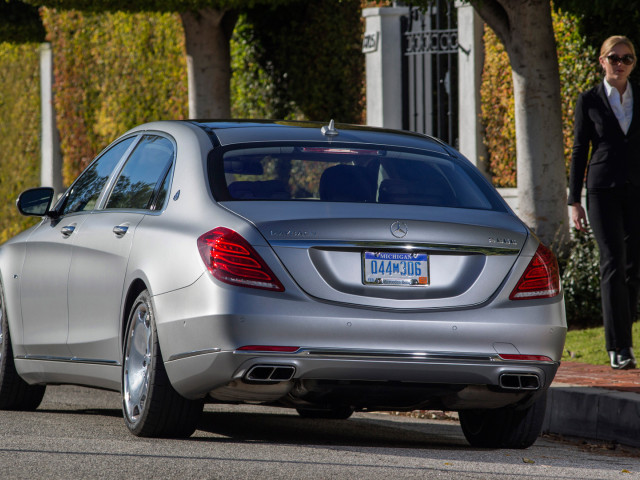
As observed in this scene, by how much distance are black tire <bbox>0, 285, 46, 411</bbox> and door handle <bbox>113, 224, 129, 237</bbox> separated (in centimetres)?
152

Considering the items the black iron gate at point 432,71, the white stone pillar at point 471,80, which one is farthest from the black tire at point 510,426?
the black iron gate at point 432,71

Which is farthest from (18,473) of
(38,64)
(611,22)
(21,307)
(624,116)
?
(38,64)

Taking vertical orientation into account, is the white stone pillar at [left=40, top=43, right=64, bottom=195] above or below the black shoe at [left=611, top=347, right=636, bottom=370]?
above

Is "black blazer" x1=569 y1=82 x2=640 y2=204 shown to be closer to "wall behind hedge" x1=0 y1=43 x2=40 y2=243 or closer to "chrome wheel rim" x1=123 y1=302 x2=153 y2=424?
"chrome wheel rim" x1=123 y1=302 x2=153 y2=424

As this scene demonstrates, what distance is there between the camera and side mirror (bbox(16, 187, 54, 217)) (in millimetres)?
7684

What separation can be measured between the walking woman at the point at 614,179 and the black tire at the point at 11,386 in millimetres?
3679

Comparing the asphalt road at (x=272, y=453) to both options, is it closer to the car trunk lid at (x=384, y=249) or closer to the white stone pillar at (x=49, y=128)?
the car trunk lid at (x=384, y=249)

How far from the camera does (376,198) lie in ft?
20.4

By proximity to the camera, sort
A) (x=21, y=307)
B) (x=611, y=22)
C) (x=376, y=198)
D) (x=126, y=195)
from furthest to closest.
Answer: (x=611, y=22), (x=21, y=307), (x=126, y=195), (x=376, y=198)

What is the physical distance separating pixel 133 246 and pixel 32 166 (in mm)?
20897

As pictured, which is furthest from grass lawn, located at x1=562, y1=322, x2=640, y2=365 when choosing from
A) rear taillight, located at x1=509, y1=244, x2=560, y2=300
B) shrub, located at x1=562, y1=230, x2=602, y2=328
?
rear taillight, located at x1=509, y1=244, x2=560, y2=300

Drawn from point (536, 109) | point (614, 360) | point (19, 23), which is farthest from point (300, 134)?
point (19, 23)

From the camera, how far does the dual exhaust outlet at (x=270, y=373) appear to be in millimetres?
5656

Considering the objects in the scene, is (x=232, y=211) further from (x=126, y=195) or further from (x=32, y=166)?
(x=32, y=166)
